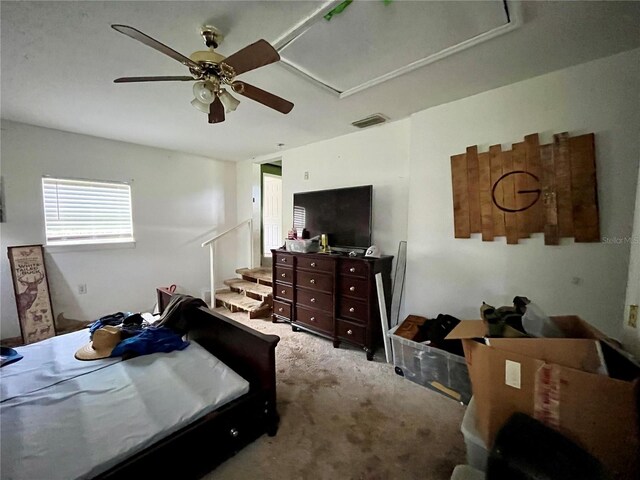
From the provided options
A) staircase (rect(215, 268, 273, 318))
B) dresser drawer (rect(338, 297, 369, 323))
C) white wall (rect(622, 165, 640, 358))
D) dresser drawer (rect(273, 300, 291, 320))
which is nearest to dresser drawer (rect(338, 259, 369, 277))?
dresser drawer (rect(338, 297, 369, 323))

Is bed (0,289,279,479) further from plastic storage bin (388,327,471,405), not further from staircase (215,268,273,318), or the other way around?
staircase (215,268,273,318)

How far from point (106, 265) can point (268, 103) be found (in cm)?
325

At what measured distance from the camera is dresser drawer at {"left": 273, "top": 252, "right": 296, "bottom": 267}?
3049 mm

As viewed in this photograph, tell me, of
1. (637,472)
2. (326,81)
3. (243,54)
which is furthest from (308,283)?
(637,472)

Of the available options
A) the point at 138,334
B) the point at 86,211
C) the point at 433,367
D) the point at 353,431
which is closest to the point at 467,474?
the point at 353,431

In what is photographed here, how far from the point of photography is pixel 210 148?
12.1 ft

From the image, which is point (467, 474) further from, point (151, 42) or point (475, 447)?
point (151, 42)

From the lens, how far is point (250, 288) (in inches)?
154

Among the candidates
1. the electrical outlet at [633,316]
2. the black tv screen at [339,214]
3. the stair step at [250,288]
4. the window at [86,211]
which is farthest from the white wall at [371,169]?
the window at [86,211]

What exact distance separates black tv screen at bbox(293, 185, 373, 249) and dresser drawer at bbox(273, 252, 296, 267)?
41cm

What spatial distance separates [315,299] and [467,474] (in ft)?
6.30

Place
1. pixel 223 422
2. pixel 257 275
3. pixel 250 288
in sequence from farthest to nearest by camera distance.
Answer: pixel 257 275
pixel 250 288
pixel 223 422

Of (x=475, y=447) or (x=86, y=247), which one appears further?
(x=86, y=247)

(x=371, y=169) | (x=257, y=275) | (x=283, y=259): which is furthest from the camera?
(x=257, y=275)
